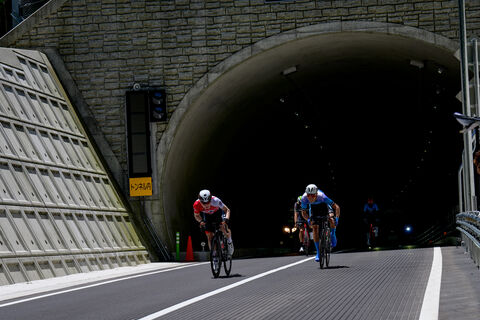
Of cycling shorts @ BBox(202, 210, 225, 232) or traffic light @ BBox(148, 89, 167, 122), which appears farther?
traffic light @ BBox(148, 89, 167, 122)

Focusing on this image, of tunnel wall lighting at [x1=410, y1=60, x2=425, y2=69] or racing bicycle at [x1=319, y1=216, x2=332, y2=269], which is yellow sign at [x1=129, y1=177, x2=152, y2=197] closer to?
tunnel wall lighting at [x1=410, y1=60, x2=425, y2=69]

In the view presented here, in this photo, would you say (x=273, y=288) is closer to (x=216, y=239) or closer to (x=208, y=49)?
(x=216, y=239)

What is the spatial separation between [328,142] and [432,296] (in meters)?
36.0

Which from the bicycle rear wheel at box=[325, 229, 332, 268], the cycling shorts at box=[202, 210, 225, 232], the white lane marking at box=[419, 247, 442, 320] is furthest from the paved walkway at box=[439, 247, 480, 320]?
the cycling shorts at box=[202, 210, 225, 232]

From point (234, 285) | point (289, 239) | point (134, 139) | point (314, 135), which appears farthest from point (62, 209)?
point (289, 239)

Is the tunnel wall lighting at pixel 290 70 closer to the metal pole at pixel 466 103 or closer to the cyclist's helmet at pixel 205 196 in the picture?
the metal pole at pixel 466 103

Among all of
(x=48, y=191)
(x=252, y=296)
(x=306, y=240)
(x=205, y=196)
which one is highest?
(x=48, y=191)

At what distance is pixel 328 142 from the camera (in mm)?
46531

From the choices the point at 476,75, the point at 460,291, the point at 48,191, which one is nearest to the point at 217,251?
the point at 460,291

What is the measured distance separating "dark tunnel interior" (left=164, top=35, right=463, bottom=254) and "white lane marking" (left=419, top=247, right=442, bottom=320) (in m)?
16.2

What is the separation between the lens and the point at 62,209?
22.4 m

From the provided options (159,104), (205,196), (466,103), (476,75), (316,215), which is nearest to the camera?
(205,196)

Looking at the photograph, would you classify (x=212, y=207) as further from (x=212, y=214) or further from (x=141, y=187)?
(x=141, y=187)

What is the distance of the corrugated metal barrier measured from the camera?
1920 centimetres
